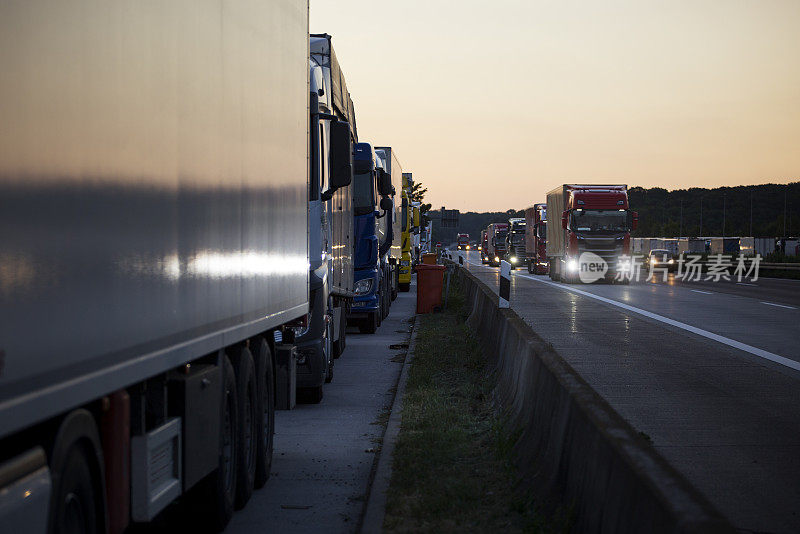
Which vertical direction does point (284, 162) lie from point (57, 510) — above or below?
above

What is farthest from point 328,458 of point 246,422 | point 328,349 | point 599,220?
point 599,220

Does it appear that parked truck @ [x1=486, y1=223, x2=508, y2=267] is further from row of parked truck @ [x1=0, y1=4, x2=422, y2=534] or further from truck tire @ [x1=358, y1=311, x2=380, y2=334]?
row of parked truck @ [x1=0, y1=4, x2=422, y2=534]

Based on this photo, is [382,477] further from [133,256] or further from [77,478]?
[77,478]

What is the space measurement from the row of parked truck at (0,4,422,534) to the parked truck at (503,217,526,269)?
66.0m

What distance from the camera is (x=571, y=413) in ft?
21.7

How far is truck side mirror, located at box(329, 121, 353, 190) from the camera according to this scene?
11.2 metres

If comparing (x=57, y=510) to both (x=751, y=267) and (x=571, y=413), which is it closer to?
(x=571, y=413)

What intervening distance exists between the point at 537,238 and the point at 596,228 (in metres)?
13.7

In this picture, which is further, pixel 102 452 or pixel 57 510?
pixel 102 452

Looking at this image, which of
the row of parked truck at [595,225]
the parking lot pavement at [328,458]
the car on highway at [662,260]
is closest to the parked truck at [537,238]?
the car on highway at [662,260]

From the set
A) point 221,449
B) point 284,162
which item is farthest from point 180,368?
point 284,162

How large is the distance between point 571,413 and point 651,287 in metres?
33.7

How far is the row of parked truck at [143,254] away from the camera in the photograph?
3.49 m

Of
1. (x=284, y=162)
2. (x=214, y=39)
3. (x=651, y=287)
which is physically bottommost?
(x=651, y=287)
